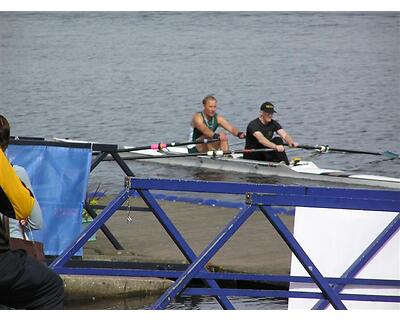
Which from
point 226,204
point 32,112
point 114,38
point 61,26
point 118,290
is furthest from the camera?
point 61,26

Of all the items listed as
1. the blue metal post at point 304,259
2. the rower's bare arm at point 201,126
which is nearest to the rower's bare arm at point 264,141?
the rower's bare arm at point 201,126

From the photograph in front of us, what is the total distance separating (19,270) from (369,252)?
81.0 inches

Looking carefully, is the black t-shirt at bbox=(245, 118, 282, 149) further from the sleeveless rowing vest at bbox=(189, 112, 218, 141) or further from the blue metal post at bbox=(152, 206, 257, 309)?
the blue metal post at bbox=(152, 206, 257, 309)

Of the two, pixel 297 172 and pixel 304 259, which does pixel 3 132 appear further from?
pixel 297 172

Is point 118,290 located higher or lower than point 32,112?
lower

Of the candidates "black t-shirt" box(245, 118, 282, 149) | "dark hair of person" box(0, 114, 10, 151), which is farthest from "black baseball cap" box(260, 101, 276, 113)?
"dark hair of person" box(0, 114, 10, 151)

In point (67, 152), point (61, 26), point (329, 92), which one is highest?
point (61, 26)

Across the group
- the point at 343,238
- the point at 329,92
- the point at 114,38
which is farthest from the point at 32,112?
the point at 343,238

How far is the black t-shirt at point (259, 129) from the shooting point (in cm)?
1838

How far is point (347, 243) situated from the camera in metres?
7.38

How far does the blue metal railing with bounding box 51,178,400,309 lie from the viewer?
6.95 m

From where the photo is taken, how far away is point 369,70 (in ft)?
136
